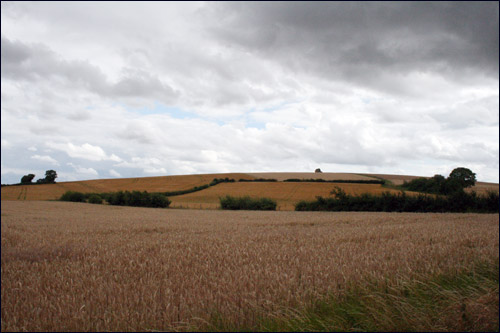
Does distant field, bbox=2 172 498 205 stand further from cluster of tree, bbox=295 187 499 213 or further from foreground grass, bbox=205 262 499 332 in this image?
foreground grass, bbox=205 262 499 332

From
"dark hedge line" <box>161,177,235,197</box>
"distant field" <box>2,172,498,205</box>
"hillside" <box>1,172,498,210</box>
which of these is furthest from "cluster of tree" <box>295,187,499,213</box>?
"dark hedge line" <box>161,177,235,197</box>

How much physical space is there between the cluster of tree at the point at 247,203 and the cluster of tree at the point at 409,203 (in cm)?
510

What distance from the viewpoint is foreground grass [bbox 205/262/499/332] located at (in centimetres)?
333

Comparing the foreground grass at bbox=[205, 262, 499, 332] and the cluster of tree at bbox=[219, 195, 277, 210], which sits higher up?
the foreground grass at bbox=[205, 262, 499, 332]

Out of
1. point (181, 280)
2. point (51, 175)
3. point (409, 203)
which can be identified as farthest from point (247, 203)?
point (181, 280)

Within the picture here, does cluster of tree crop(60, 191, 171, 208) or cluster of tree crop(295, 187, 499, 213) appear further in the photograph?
cluster of tree crop(60, 191, 171, 208)

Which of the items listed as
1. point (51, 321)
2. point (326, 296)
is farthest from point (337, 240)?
point (51, 321)

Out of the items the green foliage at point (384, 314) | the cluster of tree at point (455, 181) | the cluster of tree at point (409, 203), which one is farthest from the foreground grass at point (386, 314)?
the cluster of tree at point (455, 181)

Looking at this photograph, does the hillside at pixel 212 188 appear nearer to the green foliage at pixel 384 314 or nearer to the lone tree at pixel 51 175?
the lone tree at pixel 51 175

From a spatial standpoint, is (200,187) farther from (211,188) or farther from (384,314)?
(384,314)

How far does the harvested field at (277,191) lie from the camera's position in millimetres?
54406

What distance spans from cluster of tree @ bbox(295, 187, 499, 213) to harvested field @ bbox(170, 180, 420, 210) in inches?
443

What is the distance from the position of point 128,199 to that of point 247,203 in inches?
690

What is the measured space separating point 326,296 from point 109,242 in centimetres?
669
